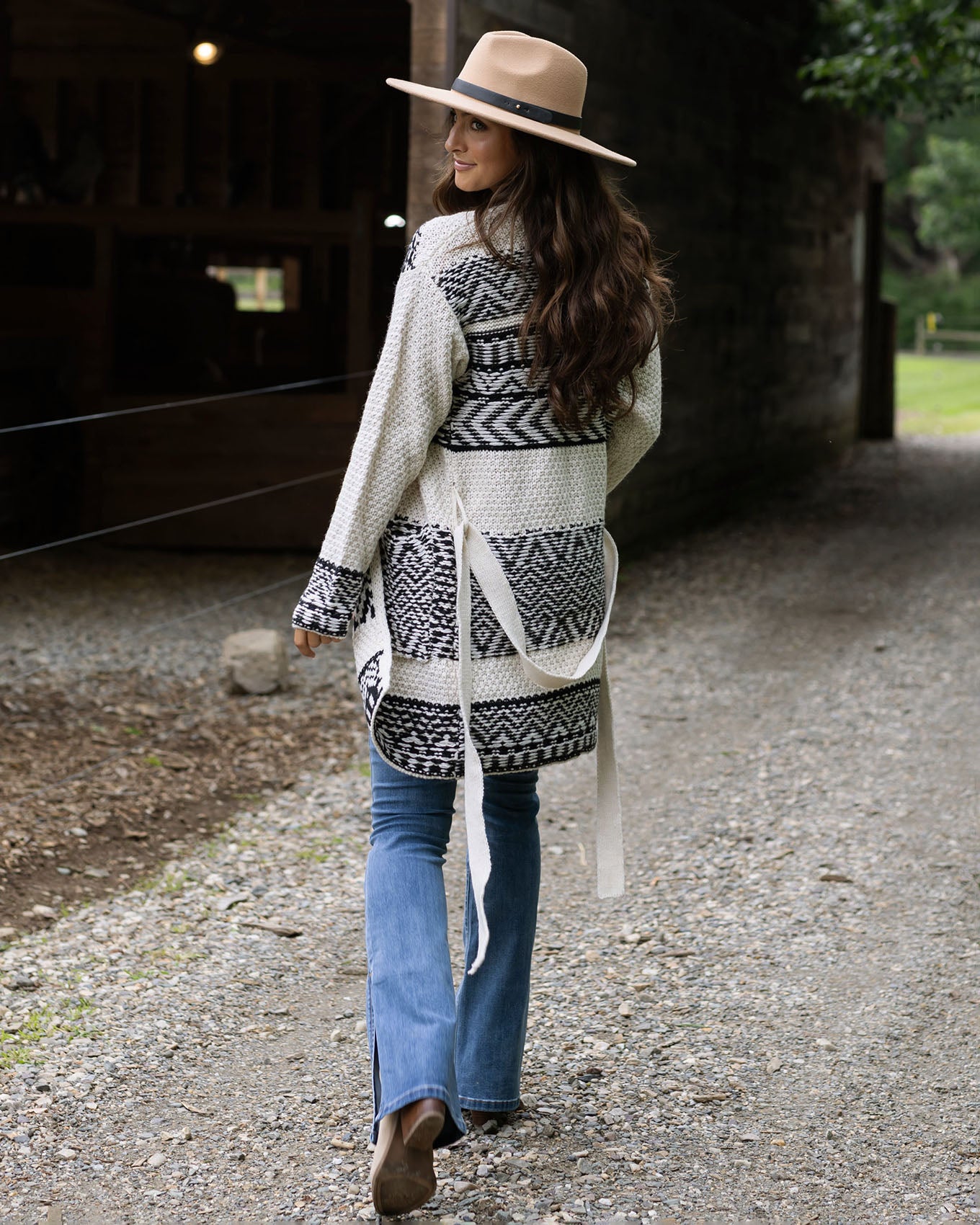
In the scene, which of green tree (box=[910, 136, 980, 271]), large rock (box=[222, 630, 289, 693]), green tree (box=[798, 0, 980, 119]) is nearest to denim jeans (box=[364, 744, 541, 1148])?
large rock (box=[222, 630, 289, 693])

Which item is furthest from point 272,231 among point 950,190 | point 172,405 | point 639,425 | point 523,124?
point 950,190

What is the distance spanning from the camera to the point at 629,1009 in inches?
118

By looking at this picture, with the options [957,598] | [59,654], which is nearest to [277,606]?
[59,654]

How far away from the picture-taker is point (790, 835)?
410 cm

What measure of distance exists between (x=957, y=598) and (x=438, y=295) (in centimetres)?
597

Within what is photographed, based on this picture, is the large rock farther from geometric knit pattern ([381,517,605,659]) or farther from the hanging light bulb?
the hanging light bulb

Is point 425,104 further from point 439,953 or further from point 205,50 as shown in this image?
point 439,953

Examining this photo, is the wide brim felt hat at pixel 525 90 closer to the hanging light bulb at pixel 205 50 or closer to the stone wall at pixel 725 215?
the stone wall at pixel 725 215

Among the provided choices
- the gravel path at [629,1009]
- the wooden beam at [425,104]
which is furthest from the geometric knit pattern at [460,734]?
the wooden beam at [425,104]

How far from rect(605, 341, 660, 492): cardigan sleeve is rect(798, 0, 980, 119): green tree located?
6100mm

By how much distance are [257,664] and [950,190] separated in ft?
91.6

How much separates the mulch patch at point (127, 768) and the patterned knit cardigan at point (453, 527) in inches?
66.6

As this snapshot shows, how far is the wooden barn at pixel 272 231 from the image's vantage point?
8477 mm

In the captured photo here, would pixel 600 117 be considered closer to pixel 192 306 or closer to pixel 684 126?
pixel 684 126
